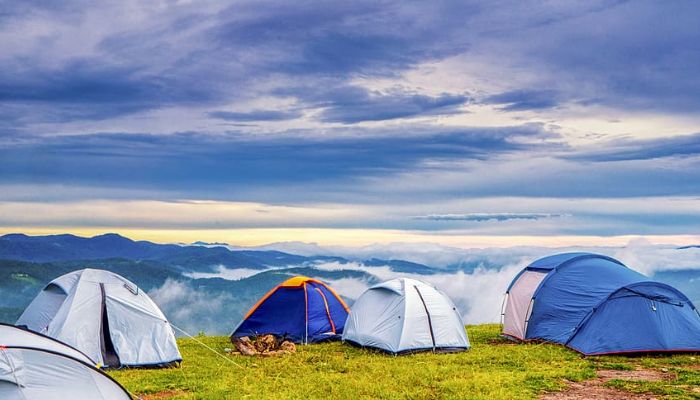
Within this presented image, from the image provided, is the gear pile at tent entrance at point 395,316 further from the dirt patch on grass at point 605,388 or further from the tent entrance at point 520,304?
the dirt patch on grass at point 605,388

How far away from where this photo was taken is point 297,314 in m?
22.0

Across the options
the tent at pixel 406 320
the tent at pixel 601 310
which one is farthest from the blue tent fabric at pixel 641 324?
the tent at pixel 406 320

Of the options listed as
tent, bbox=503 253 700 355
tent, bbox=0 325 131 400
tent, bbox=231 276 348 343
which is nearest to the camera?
tent, bbox=0 325 131 400

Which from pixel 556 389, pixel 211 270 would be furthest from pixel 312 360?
pixel 211 270

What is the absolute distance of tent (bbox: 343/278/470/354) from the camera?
19625mm

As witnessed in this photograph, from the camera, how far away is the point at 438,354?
63.8 ft

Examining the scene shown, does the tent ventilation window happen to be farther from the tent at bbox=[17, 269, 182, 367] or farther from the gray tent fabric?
the gray tent fabric

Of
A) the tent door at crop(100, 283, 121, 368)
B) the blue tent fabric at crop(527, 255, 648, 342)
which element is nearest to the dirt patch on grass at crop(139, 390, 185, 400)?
the tent door at crop(100, 283, 121, 368)

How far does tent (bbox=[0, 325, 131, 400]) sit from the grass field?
337 centimetres

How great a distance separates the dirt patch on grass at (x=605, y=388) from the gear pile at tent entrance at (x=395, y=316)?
2.38 m

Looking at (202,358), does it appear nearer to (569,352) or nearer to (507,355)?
(507,355)

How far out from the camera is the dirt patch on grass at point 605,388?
14.6 m

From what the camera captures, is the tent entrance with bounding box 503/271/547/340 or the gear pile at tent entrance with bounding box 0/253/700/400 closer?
the gear pile at tent entrance with bounding box 0/253/700/400

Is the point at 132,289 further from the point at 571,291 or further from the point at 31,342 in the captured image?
the point at 571,291
